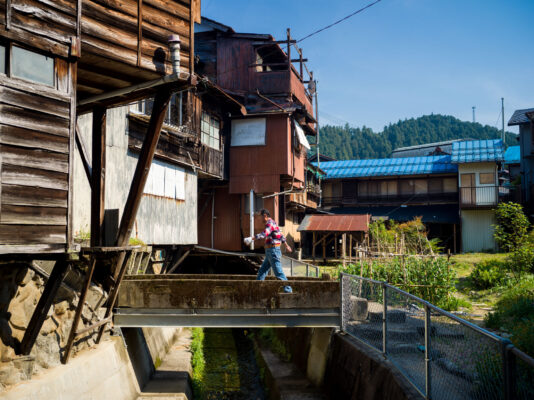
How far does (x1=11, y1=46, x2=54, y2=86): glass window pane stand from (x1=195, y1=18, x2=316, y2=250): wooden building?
58.9 ft

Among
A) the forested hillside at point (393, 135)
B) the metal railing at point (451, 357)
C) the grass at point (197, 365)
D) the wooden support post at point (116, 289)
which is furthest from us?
the forested hillside at point (393, 135)

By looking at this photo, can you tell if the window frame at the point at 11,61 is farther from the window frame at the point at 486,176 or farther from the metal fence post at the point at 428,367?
the window frame at the point at 486,176

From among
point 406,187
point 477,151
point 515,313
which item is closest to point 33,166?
point 515,313

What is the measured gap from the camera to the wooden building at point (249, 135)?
82.8 ft

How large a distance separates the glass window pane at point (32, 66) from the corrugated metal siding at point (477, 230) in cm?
3495

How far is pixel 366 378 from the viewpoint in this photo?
8.66 meters

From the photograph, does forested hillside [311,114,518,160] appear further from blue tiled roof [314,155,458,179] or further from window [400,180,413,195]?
→ window [400,180,413,195]

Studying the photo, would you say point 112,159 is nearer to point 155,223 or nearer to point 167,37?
point 155,223

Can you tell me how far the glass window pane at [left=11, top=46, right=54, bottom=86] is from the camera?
688cm

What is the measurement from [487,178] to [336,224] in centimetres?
1386

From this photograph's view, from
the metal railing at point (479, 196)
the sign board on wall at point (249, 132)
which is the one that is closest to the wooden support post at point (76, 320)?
the sign board on wall at point (249, 132)

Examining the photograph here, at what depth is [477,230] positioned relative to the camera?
3678 cm

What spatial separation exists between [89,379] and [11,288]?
2235 millimetres

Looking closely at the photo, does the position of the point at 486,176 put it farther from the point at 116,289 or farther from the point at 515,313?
the point at 116,289
